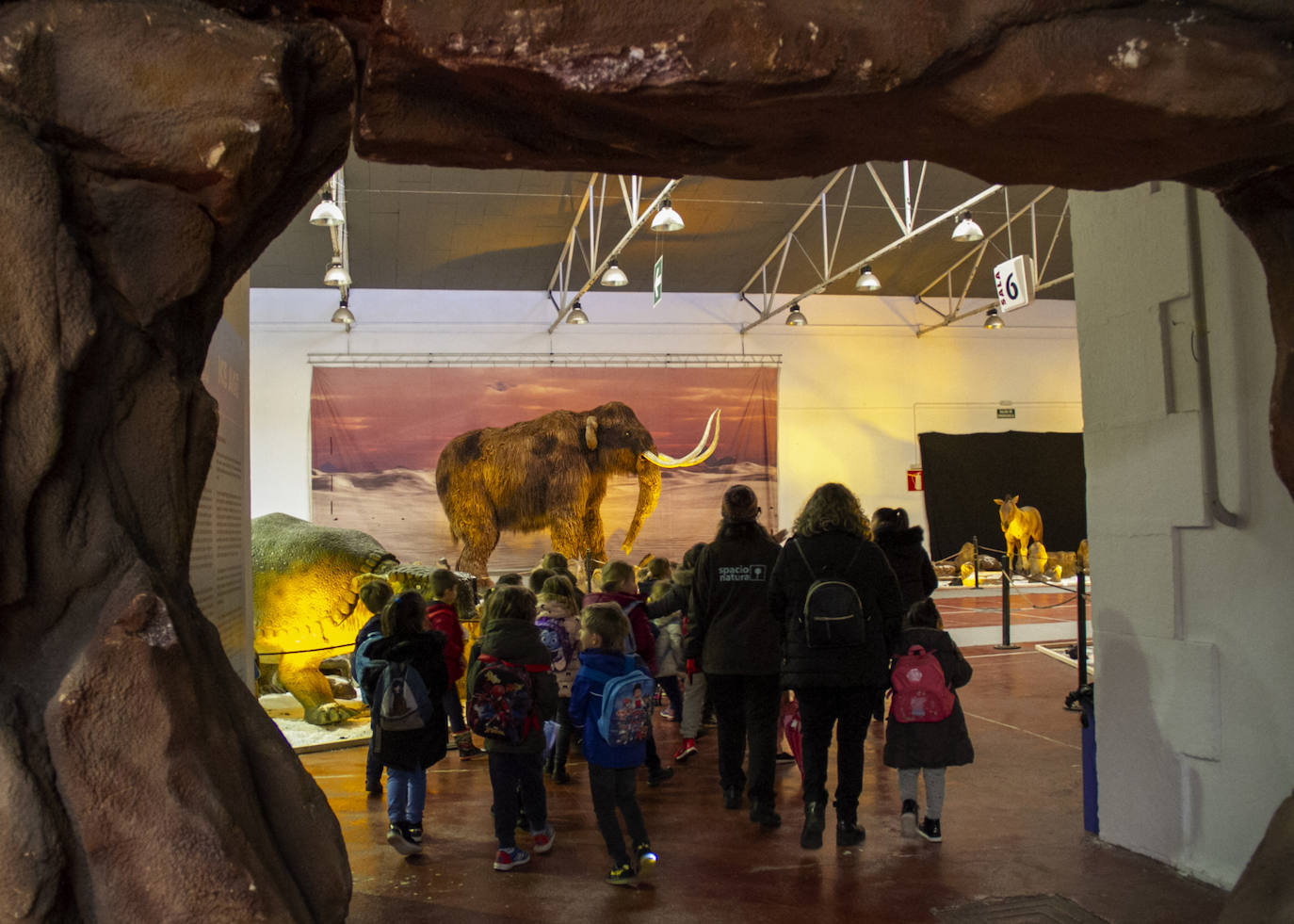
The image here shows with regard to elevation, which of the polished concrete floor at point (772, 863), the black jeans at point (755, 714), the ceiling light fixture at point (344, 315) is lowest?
the polished concrete floor at point (772, 863)

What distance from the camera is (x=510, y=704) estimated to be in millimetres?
3764

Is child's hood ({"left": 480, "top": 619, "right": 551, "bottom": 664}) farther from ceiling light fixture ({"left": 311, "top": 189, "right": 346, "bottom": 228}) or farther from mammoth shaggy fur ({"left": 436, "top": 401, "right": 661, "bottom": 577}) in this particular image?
mammoth shaggy fur ({"left": 436, "top": 401, "right": 661, "bottom": 577})

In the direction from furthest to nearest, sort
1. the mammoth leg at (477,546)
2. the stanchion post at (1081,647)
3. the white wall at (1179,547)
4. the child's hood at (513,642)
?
1. the mammoth leg at (477,546)
2. the stanchion post at (1081,647)
3. the child's hood at (513,642)
4. the white wall at (1179,547)

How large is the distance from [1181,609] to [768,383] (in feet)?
41.4

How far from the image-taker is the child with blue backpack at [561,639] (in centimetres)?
493

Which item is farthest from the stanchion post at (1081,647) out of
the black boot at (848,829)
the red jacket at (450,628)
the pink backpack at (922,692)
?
the red jacket at (450,628)

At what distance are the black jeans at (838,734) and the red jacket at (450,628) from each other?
198 cm

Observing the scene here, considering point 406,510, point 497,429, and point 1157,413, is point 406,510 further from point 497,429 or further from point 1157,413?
point 1157,413

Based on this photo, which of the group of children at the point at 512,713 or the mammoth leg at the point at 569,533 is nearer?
the group of children at the point at 512,713

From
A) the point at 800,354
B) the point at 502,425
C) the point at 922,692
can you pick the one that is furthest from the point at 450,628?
the point at 800,354

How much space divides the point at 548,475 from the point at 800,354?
219 inches

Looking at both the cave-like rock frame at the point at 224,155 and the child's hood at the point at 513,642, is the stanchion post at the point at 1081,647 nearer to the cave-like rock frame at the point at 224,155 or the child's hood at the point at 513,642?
the child's hood at the point at 513,642

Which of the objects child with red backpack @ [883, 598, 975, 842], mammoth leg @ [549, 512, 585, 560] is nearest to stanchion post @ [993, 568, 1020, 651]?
mammoth leg @ [549, 512, 585, 560]

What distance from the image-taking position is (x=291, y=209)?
8.00ft
